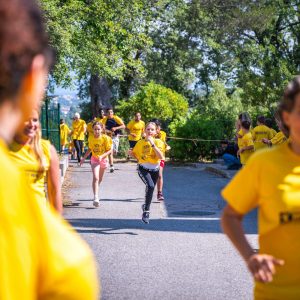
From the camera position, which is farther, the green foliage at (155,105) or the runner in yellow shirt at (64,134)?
the green foliage at (155,105)

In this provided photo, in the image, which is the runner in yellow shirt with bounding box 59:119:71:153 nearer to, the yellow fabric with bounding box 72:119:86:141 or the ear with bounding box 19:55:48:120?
the yellow fabric with bounding box 72:119:86:141

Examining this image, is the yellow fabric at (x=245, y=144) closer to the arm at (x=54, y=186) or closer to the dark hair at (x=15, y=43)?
the arm at (x=54, y=186)

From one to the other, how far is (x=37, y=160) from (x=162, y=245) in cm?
477

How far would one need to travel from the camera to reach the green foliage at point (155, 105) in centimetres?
3291

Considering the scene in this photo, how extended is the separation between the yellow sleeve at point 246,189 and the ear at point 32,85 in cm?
181

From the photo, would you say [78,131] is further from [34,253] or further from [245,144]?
[34,253]

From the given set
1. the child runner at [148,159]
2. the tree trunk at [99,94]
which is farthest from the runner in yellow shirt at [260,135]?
the tree trunk at [99,94]

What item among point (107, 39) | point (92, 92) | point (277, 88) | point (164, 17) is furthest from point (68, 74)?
point (164, 17)

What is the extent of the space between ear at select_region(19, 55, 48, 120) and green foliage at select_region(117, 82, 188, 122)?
31323 mm

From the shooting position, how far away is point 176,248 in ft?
32.3

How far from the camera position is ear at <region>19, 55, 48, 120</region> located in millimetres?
1377

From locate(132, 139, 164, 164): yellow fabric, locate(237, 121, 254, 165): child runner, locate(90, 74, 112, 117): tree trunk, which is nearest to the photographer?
locate(132, 139, 164, 164): yellow fabric

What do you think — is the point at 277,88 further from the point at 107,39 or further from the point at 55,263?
the point at 55,263

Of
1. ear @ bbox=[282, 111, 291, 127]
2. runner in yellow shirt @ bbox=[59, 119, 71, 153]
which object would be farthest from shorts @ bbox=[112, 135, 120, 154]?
ear @ bbox=[282, 111, 291, 127]
